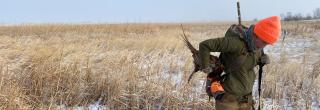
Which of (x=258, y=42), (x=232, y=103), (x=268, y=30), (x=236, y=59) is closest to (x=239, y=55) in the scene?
(x=236, y=59)

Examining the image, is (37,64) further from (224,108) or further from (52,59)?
(224,108)

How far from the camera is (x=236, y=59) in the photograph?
380 cm

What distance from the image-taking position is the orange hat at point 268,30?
142 inches

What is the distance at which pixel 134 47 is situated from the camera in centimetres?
1104

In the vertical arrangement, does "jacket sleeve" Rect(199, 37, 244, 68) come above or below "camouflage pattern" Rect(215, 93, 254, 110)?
above

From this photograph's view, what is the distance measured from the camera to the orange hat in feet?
11.8

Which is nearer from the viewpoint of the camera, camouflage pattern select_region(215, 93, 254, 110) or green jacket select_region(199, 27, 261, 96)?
green jacket select_region(199, 27, 261, 96)

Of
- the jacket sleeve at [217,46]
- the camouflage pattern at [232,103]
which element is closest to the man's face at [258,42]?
the jacket sleeve at [217,46]

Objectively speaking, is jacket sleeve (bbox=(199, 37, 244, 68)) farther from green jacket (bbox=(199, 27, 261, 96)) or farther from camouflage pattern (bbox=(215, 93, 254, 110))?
camouflage pattern (bbox=(215, 93, 254, 110))

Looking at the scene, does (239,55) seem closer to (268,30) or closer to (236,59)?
(236,59)

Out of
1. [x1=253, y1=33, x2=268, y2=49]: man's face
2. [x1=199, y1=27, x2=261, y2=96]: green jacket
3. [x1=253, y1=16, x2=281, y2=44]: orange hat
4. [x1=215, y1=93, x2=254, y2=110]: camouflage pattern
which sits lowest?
[x1=215, y1=93, x2=254, y2=110]: camouflage pattern

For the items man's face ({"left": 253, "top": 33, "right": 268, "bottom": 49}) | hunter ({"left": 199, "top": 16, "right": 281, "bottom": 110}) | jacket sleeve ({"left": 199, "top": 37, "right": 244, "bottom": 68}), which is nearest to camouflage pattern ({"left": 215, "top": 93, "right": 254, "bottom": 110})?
hunter ({"left": 199, "top": 16, "right": 281, "bottom": 110})

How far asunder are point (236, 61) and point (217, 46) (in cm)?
30

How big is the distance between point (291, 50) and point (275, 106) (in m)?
7.00
